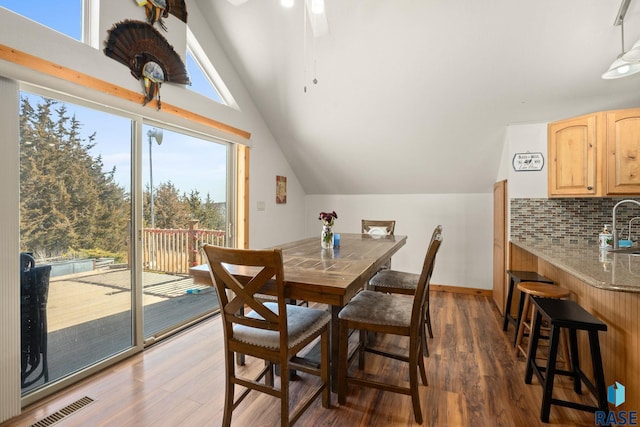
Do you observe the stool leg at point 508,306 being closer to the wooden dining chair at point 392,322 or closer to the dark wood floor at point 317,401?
the dark wood floor at point 317,401

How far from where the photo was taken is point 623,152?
2578 millimetres

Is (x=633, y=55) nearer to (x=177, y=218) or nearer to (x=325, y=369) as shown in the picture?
(x=325, y=369)

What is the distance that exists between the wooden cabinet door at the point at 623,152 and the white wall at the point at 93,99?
3.52 metres

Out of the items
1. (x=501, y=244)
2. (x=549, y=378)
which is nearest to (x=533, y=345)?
(x=549, y=378)

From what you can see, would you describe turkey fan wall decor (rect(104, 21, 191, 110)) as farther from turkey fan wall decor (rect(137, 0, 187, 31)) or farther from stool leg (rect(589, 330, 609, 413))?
stool leg (rect(589, 330, 609, 413))

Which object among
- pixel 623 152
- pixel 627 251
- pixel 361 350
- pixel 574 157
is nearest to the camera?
A: pixel 361 350

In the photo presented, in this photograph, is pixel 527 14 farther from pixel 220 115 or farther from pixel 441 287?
pixel 441 287

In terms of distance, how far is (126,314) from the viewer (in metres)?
2.50

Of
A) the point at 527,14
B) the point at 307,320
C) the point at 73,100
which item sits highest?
the point at 527,14

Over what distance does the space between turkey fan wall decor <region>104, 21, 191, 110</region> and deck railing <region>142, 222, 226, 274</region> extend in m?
1.17

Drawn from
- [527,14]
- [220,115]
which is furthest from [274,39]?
[527,14]

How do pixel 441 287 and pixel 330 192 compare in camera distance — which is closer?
pixel 441 287

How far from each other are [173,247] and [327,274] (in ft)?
6.76

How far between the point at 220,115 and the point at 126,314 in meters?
2.11
